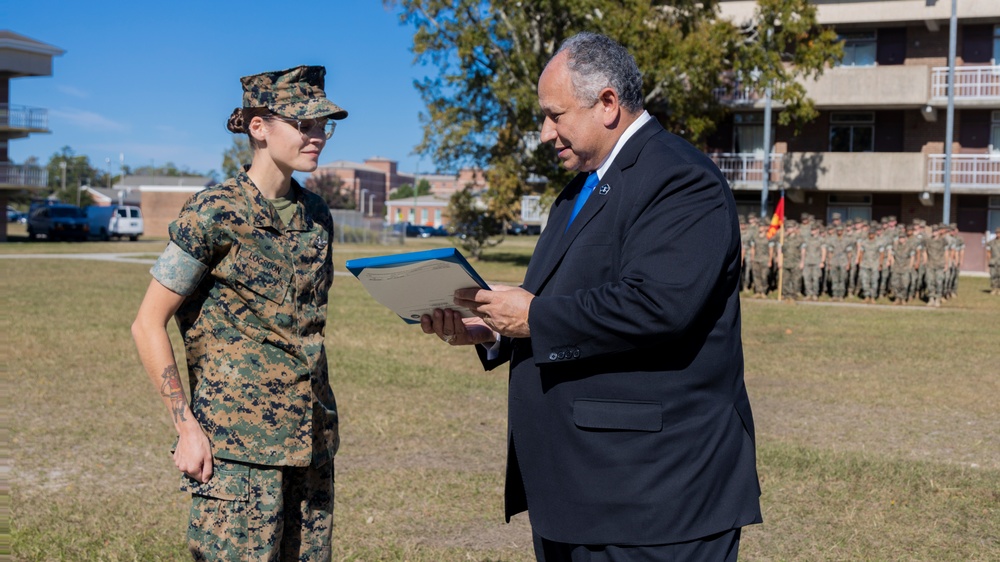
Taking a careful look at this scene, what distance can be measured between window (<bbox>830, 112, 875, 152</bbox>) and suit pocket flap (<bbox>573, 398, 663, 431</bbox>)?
129 feet

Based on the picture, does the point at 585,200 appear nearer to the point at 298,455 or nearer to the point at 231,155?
the point at 298,455

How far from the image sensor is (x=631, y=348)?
2594 mm

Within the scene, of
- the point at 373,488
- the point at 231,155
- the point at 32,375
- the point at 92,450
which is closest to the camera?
the point at 373,488

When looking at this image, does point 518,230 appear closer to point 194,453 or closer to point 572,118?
point 194,453

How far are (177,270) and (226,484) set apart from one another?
68 cm

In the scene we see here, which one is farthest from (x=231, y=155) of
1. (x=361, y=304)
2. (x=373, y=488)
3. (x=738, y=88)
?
(x=373, y=488)

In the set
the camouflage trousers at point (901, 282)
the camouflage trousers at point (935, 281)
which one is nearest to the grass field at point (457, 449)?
the camouflage trousers at point (935, 281)

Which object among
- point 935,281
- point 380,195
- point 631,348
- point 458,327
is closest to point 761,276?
point 935,281

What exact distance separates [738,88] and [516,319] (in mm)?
37998

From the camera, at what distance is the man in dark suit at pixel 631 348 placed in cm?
259

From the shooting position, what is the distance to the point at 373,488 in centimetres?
686

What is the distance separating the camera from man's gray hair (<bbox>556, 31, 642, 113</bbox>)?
279cm

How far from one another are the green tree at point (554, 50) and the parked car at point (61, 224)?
2661 cm

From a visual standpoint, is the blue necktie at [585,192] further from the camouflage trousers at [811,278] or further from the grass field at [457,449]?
the camouflage trousers at [811,278]
